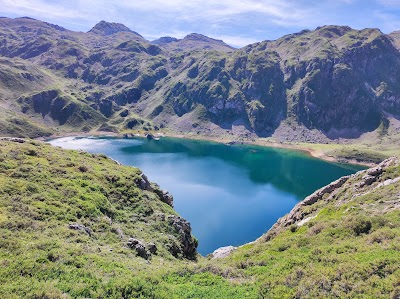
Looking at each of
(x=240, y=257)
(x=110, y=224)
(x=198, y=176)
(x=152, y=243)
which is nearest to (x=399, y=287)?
(x=240, y=257)

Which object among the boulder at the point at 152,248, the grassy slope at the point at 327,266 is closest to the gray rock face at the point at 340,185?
the grassy slope at the point at 327,266

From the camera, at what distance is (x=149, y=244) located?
4209 cm

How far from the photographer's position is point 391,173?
5028 cm

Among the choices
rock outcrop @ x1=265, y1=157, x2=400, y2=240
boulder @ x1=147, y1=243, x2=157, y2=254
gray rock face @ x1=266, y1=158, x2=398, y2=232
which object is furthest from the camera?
gray rock face @ x1=266, y1=158, x2=398, y2=232

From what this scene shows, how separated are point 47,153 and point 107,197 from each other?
16855 mm

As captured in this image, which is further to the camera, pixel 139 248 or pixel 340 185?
pixel 340 185

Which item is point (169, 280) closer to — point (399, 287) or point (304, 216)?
point (399, 287)

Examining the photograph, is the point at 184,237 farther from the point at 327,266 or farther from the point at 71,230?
the point at 327,266

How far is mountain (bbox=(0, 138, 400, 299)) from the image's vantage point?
22609 millimetres

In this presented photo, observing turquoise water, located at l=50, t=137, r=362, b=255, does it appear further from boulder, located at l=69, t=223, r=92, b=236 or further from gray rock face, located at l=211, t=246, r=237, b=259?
boulder, located at l=69, t=223, r=92, b=236

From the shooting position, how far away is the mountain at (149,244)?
22.6 m

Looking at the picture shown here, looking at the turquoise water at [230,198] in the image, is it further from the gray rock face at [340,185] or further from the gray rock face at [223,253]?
the gray rock face at [340,185]

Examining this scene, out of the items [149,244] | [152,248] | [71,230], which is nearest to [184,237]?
[152,248]

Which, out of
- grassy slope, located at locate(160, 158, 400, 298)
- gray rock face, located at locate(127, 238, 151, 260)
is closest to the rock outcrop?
grassy slope, located at locate(160, 158, 400, 298)
